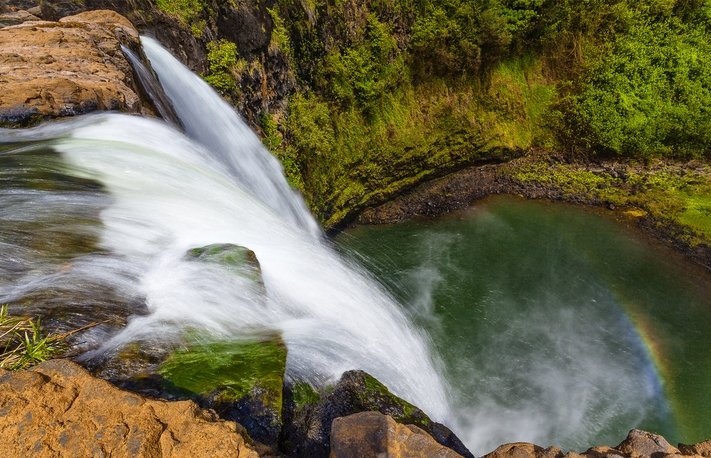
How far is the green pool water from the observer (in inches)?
348

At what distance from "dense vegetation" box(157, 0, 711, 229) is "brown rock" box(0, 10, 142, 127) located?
672 cm

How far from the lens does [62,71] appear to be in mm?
6695

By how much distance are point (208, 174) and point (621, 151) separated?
54.8ft

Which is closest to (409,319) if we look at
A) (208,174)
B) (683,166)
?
(208,174)

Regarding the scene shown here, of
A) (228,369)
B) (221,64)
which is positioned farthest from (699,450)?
(221,64)

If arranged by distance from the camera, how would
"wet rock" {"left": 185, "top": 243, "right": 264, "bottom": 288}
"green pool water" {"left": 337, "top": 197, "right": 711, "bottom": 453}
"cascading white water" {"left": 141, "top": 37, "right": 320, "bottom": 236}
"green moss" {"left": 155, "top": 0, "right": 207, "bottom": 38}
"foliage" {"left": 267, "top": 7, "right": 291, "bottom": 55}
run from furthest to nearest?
"foliage" {"left": 267, "top": 7, "right": 291, "bottom": 55} < "green moss" {"left": 155, "top": 0, "right": 207, "bottom": 38} < "cascading white water" {"left": 141, "top": 37, "right": 320, "bottom": 236} < "green pool water" {"left": 337, "top": 197, "right": 711, "bottom": 453} < "wet rock" {"left": 185, "top": 243, "right": 264, "bottom": 288}

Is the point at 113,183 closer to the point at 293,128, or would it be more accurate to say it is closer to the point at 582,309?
the point at 293,128

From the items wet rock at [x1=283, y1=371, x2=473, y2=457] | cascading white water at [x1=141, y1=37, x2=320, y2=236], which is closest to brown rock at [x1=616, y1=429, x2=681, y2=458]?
wet rock at [x1=283, y1=371, x2=473, y2=457]

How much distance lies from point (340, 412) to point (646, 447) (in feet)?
8.29

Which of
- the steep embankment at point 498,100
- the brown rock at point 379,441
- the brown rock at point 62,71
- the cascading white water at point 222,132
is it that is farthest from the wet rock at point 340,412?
the steep embankment at point 498,100

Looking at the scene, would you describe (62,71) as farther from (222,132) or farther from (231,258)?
(231,258)

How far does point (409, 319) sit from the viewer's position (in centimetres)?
1030

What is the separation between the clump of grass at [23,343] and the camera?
3027 mm

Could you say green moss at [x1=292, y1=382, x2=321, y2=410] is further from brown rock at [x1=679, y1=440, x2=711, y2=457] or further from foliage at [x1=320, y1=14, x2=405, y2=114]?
foliage at [x1=320, y1=14, x2=405, y2=114]
